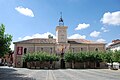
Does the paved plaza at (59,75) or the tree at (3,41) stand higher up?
the tree at (3,41)

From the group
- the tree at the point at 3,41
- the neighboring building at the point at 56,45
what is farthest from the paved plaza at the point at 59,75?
the neighboring building at the point at 56,45

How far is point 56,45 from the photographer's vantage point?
5594cm

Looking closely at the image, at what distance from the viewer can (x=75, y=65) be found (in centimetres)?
5409

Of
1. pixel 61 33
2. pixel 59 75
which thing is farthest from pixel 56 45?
pixel 59 75

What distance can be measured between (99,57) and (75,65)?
7096mm

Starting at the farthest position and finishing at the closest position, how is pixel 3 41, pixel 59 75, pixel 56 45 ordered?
1. pixel 56 45
2. pixel 59 75
3. pixel 3 41

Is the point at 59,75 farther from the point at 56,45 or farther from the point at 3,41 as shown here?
the point at 56,45

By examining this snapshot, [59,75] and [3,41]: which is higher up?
[3,41]

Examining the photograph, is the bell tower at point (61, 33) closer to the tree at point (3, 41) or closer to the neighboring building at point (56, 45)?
the neighboring building at point (56, 45)

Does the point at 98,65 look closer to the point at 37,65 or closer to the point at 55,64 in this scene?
the point at 55,64

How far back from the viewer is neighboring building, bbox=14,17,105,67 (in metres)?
55.2

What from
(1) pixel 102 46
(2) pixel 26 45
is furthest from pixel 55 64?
(1) pixel 102 46

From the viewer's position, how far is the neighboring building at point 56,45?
55.2m

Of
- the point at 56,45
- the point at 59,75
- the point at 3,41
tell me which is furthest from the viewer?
the point at 56,45
